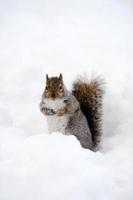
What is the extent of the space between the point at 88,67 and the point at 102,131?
1176mm

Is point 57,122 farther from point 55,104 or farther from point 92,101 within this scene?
point 92,101

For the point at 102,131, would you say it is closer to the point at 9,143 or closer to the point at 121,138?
the point at 121,138

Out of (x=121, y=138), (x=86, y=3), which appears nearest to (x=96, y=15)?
(x=86, y=3)

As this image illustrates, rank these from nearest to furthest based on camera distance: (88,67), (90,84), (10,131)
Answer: (10,131) < (90,84) < (88,67)

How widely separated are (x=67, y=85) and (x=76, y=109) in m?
1.00

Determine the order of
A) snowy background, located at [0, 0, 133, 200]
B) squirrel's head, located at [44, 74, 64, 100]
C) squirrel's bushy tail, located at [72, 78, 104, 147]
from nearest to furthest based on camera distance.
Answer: snowy background, located at [0, 0, 133, 200], squirrel's head, located at [44, 74, 64, 100], squirrel's bushy tail, located at [72, 78, 104, 147]

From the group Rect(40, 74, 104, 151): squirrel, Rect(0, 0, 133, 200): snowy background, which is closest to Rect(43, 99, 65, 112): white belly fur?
Rect(40, 74, 104, 151): squirrel

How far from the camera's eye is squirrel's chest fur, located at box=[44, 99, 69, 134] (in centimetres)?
350

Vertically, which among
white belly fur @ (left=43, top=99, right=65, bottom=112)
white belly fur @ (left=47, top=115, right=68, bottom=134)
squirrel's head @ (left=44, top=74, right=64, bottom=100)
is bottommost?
white belly fur @ (left=47, top=115, right=68, bottom=134)

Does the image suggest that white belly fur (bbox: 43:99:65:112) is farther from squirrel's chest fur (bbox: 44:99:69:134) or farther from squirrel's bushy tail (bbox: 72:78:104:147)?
squirrel's bushy tail (bbox: 72:78:104:147)

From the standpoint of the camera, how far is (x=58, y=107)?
3.52 m

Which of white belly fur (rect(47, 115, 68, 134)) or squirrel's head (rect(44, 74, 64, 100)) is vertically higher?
squirrel's head (rect(44, 74, 64, 100))

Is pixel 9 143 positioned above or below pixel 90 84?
below

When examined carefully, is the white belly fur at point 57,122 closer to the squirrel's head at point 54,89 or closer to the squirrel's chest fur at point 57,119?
the squirrel's chest fur at point 57,119
